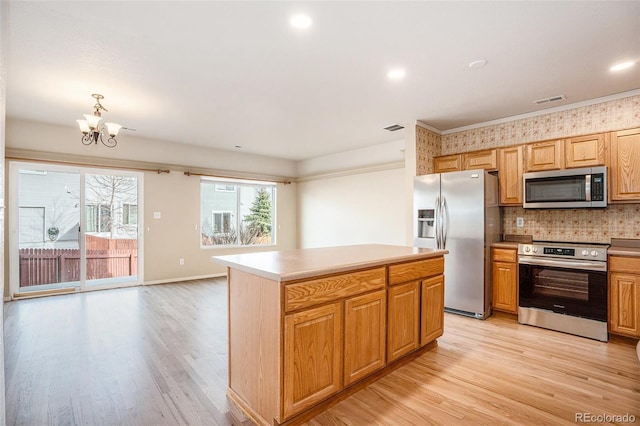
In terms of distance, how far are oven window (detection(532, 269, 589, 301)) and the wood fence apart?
6.09 metres

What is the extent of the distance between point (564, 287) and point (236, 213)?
19.0ft

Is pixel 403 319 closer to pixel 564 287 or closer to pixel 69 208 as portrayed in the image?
pixel 564 287

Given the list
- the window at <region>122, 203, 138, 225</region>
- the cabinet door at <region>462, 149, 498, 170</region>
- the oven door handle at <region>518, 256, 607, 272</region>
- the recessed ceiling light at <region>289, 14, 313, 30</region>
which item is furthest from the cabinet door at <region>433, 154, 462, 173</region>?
the window at <region>122, 203, 138, 225</region>

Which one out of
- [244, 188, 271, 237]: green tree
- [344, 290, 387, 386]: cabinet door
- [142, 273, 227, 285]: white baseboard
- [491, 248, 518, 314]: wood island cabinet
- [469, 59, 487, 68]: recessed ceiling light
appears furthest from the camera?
[244, 188, 271, 237]: green tree

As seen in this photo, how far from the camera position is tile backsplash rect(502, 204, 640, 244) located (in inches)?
136

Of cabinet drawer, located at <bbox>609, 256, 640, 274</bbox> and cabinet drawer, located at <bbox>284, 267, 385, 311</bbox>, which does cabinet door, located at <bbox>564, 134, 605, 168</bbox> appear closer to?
cabinet drawer, located at <bbox>609, 256, 640, 274</bbox>

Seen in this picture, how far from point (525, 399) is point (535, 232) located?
2579mm

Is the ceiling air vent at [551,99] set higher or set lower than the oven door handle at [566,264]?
higher

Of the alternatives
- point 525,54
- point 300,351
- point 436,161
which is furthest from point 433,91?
point 300,351

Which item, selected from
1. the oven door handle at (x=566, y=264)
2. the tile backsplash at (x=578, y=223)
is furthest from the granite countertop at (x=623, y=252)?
the tile backsplash at (x=578, y=223)

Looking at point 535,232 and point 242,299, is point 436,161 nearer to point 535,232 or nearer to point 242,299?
point 535,232

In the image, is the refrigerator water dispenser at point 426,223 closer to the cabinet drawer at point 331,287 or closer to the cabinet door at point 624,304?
the cabinet door at point 624,304

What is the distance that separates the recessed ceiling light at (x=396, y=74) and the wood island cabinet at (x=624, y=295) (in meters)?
2.73

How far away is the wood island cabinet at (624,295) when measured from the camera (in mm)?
3016
